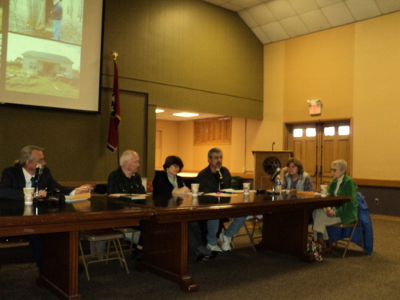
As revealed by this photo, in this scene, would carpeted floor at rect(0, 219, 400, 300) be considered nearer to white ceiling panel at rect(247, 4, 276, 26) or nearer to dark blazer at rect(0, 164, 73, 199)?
dark blazer at rect(0, 164, 73, 199)

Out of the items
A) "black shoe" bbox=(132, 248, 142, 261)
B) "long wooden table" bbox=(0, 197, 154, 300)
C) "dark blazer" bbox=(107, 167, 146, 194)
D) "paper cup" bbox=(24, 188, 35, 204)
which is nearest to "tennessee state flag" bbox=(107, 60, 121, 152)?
"dark blazer" bbox=(107, 167, 146, 194)

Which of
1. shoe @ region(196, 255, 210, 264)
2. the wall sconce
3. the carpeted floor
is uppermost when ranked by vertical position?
the wall sconce

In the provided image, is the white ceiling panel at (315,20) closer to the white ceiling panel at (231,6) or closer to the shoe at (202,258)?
the white ceiling panel at (231,6)

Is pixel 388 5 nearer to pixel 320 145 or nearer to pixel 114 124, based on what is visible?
pixel 320 145

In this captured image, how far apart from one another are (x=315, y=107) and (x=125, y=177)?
5.85 m

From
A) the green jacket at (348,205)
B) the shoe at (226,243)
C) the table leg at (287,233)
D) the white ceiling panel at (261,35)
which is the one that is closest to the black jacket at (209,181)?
the shoe at (226,243)

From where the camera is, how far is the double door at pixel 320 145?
8.34 metres

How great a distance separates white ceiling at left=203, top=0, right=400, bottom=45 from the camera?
25.1 feet

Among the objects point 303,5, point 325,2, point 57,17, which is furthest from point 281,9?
point 57,17

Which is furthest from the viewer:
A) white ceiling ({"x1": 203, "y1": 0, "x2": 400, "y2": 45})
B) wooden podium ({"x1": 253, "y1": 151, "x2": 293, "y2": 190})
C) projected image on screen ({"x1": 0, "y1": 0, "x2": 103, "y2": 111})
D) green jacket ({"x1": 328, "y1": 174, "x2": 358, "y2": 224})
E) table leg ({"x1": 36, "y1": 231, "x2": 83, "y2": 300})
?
white ceiling ({"x1": 203, "y1": 0, "x2": 400, "y2": 45})

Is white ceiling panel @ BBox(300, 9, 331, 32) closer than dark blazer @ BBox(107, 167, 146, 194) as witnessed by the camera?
No

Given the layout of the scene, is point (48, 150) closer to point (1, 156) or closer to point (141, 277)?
point (1, 156)

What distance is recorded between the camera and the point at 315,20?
8.37m

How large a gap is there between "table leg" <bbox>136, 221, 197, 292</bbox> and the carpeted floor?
2.9 inches
